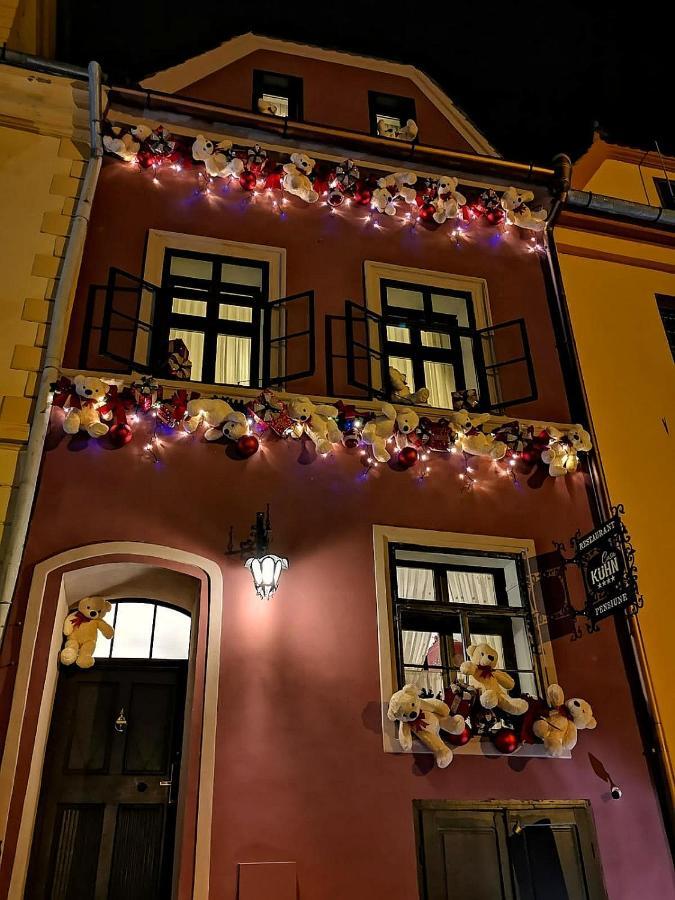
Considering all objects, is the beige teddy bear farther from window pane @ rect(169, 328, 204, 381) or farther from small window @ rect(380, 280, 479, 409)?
window pane @ rect(169, 328, 204, 381)

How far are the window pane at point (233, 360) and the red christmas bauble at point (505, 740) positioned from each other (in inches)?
168

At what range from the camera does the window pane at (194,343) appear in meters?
8.50

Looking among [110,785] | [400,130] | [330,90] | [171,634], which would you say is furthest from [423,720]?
[330,90]

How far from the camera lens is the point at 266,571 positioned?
661cm

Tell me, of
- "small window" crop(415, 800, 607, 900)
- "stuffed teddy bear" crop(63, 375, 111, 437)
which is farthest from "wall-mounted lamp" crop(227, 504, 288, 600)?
"small window" crop(415, 800, 607, 900)

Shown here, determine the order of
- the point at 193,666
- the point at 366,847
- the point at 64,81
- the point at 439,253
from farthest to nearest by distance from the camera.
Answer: the point at 439,253, the point at 64,81, the point at 193,666, the point at 366,847

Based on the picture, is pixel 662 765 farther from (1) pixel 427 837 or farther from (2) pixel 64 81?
(2) pixel 64 81

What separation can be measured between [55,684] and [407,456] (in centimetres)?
380

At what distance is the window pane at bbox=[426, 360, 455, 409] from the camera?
9.10 m

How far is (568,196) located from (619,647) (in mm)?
5737

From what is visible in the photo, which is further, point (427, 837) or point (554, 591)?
point (554, 591)

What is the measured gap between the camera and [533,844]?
20.9ft

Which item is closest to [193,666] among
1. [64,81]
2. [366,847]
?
[366,847]

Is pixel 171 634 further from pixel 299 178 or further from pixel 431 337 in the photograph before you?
pixel 299 178
